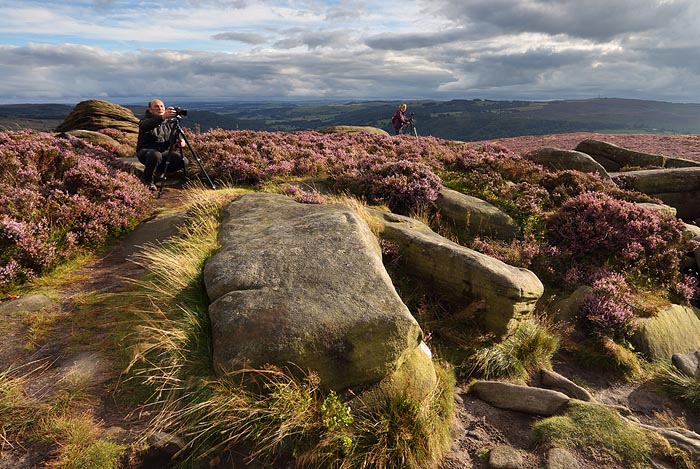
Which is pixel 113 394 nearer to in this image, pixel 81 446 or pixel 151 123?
pixel 81 446

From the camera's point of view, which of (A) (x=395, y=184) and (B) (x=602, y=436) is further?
(A) (x=395, y=184)

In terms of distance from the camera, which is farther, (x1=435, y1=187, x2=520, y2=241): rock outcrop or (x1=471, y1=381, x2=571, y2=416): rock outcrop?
(x1=435, y1=187, x2=520, y2=241): rock outcrop

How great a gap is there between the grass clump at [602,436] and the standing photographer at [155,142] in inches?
532

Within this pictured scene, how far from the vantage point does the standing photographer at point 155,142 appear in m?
13.1

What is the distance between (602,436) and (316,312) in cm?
446

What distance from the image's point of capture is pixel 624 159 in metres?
22.0

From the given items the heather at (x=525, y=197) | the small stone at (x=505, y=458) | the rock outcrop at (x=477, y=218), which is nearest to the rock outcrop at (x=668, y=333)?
the heather at (x=525, y=197)

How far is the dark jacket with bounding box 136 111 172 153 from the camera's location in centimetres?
1318

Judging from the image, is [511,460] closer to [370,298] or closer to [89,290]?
[370,298]

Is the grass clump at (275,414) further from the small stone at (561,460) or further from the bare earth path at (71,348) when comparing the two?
the small stone at (561,460)

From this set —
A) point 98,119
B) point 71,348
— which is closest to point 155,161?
point 71,348

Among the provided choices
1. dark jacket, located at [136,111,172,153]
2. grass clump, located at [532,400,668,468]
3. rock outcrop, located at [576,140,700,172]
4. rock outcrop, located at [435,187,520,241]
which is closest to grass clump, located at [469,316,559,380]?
grass clump, located at [532,400,668,468]

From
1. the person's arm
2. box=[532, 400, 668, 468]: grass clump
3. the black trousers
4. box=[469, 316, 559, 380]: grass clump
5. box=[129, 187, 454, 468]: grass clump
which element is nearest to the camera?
box=[129, 187, 454, 468]: grass clump

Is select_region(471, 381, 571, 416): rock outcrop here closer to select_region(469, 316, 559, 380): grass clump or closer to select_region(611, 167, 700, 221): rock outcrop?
select_region(469, 316, 559, 380): grass clump
